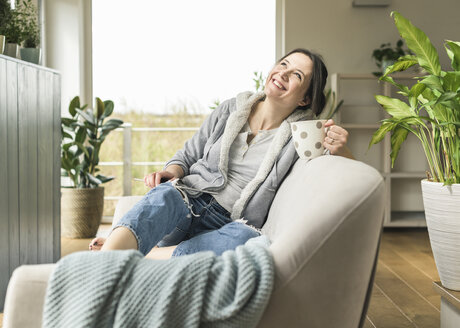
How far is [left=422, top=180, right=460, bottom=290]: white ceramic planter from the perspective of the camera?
1.78 meters

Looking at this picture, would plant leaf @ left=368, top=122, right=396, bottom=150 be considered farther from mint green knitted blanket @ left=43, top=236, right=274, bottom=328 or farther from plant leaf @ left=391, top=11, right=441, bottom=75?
mint green knitted blanket @ left=43, top=236, right=274, bottom=328

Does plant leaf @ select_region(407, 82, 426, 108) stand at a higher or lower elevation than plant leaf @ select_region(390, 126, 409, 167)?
higher

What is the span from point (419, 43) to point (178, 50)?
3024mm

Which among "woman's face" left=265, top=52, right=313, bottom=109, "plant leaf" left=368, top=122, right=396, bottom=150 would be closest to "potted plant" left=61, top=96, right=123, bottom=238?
"woman's face" left=265, top=52, right=313, bottom=109

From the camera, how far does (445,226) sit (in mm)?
1805

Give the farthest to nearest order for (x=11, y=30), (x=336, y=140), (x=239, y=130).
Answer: (x=11, y=30)
(x=239, y=130)
(x=336, y=140)

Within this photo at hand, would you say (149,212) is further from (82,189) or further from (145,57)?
(145,57)

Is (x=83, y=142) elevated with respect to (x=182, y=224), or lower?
elevated

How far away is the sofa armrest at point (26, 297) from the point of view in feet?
2.99

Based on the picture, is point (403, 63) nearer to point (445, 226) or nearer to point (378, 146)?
point (445, 226)

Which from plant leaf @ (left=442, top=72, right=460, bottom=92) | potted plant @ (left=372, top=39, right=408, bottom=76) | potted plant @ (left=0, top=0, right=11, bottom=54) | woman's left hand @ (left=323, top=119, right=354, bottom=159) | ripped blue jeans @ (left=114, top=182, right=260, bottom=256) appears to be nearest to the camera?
ripped blue jeans @ (left=114, top=182, right=260, bottom=256)

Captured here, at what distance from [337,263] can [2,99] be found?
5.87ft

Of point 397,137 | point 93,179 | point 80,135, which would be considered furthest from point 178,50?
point 397,137

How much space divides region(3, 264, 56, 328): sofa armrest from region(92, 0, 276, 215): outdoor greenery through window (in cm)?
372
